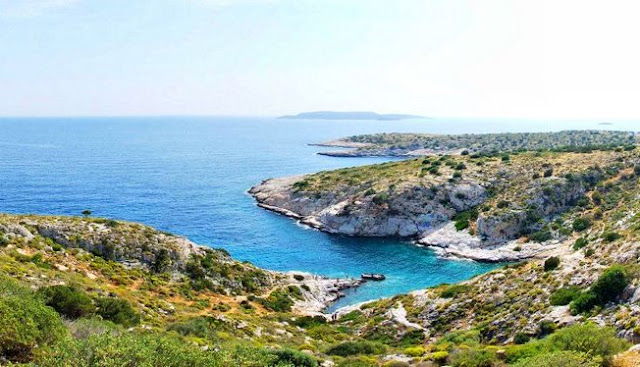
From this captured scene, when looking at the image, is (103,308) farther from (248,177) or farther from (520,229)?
(248,177)

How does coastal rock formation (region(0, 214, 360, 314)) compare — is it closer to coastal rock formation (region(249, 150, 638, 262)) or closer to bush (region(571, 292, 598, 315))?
bush (region(571, 292, 598, 315))

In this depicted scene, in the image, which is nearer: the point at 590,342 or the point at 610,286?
the point at 590,342

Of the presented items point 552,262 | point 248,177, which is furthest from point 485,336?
point 248,177

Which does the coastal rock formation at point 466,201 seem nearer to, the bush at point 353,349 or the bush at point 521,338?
the bush at point 521,338

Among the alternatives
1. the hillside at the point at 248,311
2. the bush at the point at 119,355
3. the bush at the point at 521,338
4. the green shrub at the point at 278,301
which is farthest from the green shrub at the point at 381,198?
the bush at the point at 119,355

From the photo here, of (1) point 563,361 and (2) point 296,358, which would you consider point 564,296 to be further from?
(2) point 296,358

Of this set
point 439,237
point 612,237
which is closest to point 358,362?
point 612,237

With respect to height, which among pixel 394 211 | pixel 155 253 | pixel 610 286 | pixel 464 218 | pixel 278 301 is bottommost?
pixel 278 301

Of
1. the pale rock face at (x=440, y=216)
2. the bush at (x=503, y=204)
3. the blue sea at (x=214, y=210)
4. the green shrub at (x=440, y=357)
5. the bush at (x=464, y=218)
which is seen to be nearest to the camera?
the green shrub at (x=440, y=357)
